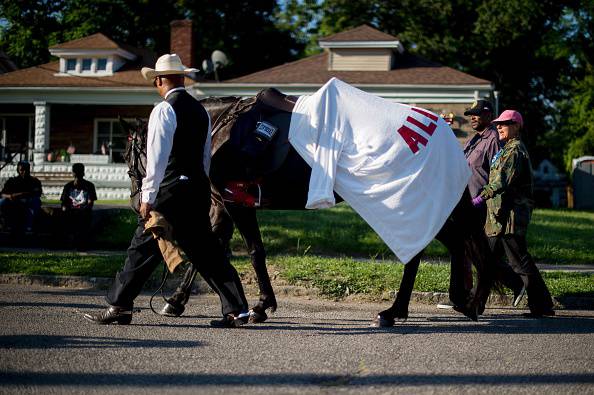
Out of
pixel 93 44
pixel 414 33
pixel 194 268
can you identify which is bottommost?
pixel 194 268

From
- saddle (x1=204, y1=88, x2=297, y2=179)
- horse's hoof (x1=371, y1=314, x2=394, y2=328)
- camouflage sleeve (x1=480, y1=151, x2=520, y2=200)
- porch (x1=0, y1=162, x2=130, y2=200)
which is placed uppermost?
saddle (x1=204, y1=88, x2=297, y2=179)

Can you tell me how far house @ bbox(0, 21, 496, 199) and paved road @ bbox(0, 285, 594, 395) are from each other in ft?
60.5

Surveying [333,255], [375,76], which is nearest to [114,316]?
[333,255]

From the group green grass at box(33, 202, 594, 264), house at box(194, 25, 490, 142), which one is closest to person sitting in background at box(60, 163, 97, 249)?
green grass at box(33, 202, 594, 264)

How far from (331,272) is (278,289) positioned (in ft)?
2.31

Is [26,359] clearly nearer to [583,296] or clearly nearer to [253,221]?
[253,221]

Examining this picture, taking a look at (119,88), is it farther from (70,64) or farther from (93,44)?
(70,64)

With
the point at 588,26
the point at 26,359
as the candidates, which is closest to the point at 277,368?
the point at 26,359

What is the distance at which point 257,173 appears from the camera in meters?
6.85

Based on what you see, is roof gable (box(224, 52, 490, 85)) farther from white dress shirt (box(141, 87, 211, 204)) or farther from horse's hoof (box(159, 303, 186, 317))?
white dress shirt (box(141, 87, 211, 204))

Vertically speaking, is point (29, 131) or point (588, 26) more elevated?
point (588, 26)

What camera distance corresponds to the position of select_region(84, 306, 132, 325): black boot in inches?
258

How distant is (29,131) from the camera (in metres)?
32.0

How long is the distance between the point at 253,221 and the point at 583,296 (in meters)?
4.03
